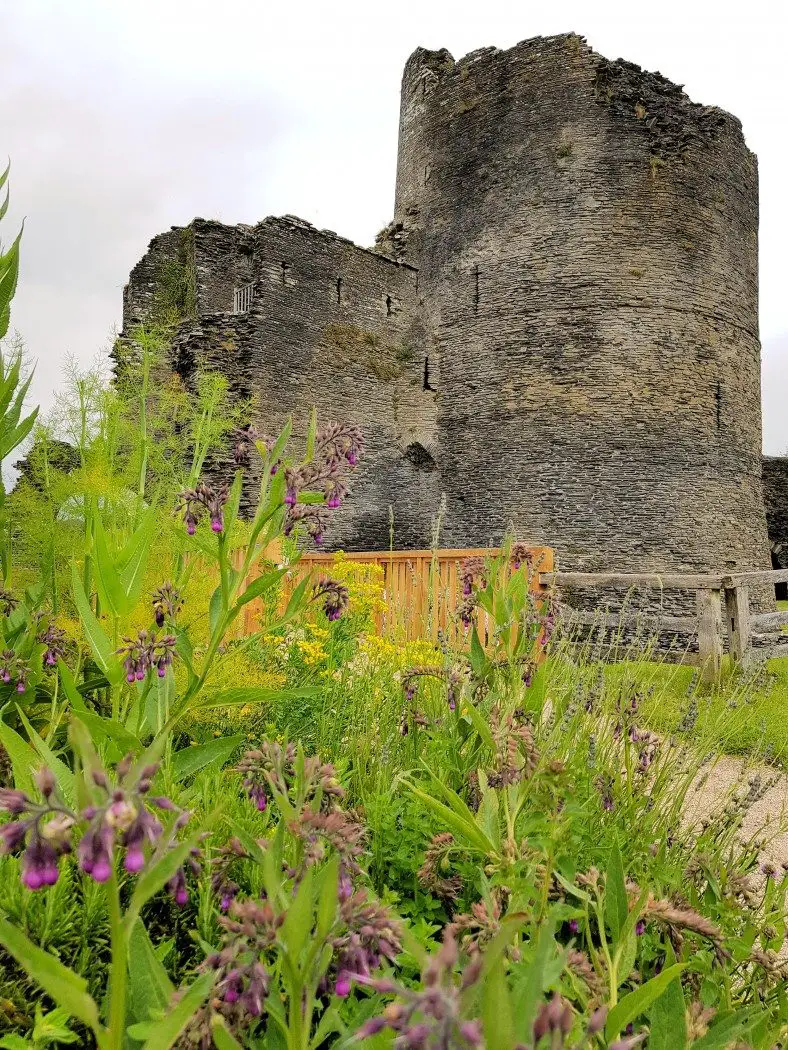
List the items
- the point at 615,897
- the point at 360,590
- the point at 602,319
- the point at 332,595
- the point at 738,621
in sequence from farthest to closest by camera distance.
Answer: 1. the point at 602,319
2. the point at 738,621
3. the point at 360,590
4. the point at 332,595
5. the point at 615,897

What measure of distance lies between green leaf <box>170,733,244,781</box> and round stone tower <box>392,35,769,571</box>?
1093cm

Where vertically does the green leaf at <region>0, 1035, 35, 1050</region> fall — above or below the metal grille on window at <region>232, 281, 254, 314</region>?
below

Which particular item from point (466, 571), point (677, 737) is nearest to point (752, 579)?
Result: point (677, 737)

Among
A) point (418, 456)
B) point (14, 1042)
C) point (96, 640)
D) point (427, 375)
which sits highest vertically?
point (427, 375)

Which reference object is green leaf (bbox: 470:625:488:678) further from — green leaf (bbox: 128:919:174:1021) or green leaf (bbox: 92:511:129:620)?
green leaf (bbox: 128:919:174:1021)

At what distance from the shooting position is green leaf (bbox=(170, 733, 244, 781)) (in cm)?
143

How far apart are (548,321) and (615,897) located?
12929 mm

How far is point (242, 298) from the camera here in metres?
13.4

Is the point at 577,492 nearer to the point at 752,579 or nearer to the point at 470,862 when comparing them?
the point at 752,579

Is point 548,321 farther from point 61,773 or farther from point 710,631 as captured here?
point 61,773

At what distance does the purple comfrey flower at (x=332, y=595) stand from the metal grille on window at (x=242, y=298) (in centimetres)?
1222

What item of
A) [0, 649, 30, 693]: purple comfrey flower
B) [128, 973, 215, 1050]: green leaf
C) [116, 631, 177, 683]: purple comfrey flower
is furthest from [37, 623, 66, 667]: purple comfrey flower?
[128, 973, 215, 1050]: green leaf

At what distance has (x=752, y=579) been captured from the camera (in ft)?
27.1

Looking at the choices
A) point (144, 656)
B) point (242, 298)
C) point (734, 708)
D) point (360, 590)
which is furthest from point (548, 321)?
point (144, 656)
